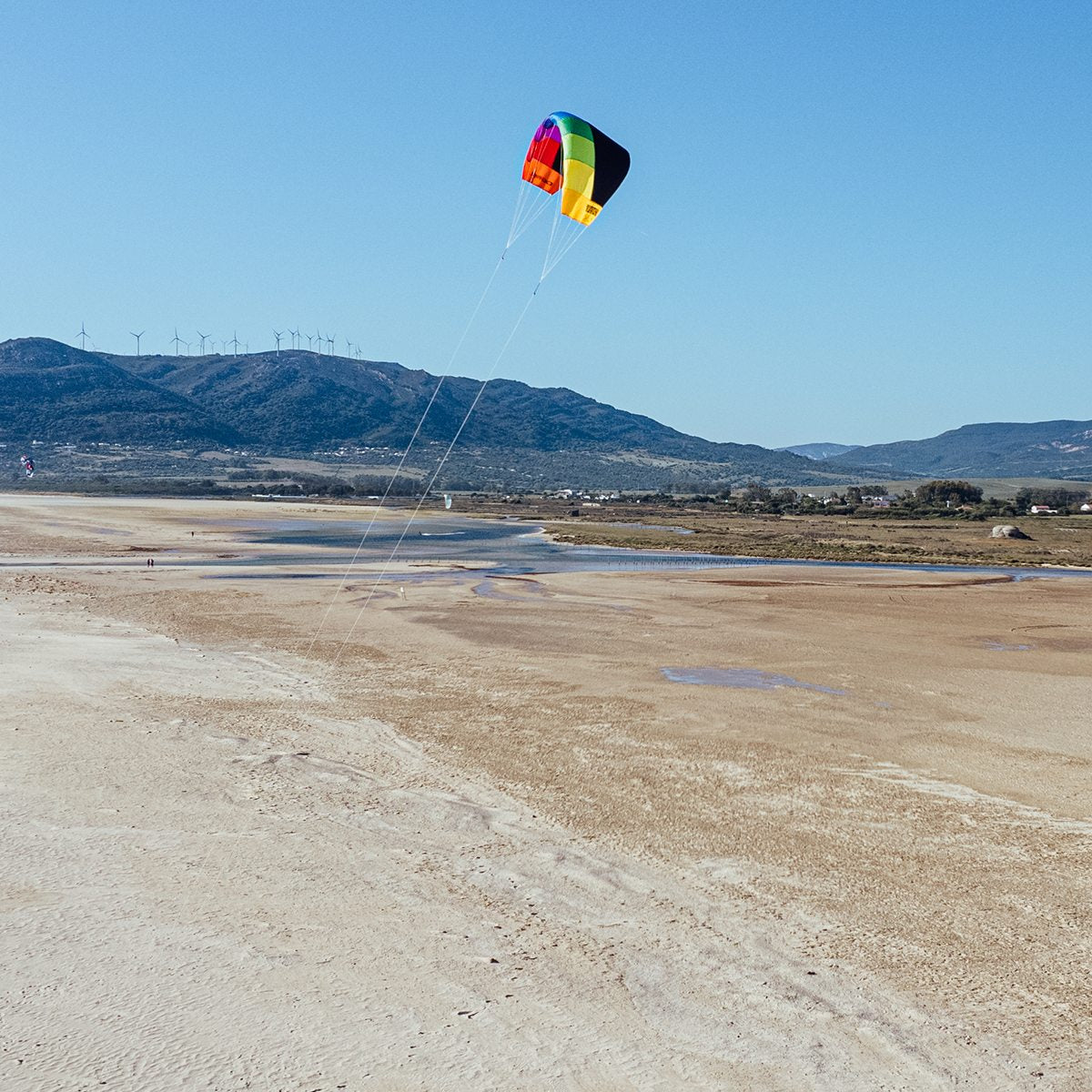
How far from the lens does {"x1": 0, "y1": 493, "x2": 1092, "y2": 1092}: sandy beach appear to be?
257 inches

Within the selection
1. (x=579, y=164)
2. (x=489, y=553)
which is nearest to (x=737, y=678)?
(x=579, y=164)

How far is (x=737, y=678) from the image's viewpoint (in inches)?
739

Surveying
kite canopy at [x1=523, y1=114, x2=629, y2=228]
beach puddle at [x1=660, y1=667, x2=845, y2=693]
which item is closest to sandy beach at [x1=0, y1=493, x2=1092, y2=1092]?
beach puddle at [x1=660, y1=667, x2=845, y2=693]

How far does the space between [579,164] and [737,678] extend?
9370mm

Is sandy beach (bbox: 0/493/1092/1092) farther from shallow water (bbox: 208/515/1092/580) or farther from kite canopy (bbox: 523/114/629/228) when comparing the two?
shallow water (bbox: 208/515/1092/580)

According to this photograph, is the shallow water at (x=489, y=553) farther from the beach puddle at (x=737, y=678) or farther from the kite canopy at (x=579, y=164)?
the kite canopy at (x=579, y=164)

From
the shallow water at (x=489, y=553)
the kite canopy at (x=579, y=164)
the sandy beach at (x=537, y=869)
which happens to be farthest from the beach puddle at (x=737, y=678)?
the shallow water at (x=489, y=553)

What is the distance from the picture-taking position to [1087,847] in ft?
33.1

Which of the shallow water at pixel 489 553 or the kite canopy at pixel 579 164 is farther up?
the kite canopy at pixel 579 164

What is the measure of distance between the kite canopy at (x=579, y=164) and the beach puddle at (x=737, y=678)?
8099 mm

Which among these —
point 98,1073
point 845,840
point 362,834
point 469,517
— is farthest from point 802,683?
point 469,517

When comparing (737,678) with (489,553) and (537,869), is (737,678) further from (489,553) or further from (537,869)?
(489,553)

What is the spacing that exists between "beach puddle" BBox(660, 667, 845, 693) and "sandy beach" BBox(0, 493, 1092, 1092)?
0.12 metres

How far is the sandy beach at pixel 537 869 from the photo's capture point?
6.53m
